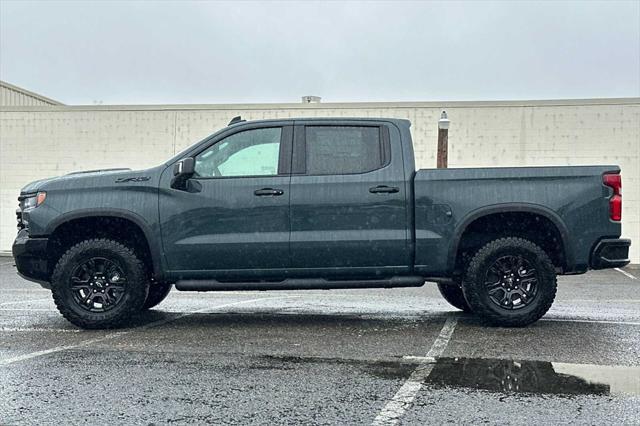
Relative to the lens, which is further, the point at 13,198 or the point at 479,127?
the point at 13,198

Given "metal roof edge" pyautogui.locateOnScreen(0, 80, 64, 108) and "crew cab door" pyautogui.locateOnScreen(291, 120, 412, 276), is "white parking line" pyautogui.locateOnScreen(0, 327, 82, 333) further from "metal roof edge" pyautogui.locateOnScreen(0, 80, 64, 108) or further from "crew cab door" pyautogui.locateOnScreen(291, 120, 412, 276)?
"metal roof edge" pyautogui.locateOnScreen(0, 80, 64, 108)

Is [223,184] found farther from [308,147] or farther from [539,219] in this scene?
[539,219]

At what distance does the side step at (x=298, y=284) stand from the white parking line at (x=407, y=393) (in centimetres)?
99

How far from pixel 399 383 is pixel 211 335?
2488 mm

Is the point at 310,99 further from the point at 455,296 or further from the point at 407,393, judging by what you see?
the point at 407,393

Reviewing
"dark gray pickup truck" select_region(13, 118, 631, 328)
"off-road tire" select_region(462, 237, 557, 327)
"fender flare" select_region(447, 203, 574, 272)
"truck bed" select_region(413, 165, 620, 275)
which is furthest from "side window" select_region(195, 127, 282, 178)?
"off-road tire" select_region(462, 237, 557, 327)

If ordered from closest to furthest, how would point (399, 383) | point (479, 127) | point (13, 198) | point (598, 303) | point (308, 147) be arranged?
1. point (399, 383)
2. point (308, 147)
3. point (598, 303)
4. point (479, 127)
5. point (13, 198)

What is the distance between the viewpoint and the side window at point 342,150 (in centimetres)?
758

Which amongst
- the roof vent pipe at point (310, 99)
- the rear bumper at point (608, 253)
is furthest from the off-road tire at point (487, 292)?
the roof vent pipe at point (310, 99)

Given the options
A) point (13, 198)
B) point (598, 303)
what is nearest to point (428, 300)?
point (598, 303)

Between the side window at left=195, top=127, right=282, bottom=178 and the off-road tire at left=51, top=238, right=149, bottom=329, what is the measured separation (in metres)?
1.06

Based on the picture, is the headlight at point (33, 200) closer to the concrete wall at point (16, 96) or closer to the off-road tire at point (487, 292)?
the off-road tire at point (487, 292)

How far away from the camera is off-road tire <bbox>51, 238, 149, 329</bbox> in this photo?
7.39m

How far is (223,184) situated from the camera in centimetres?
749
